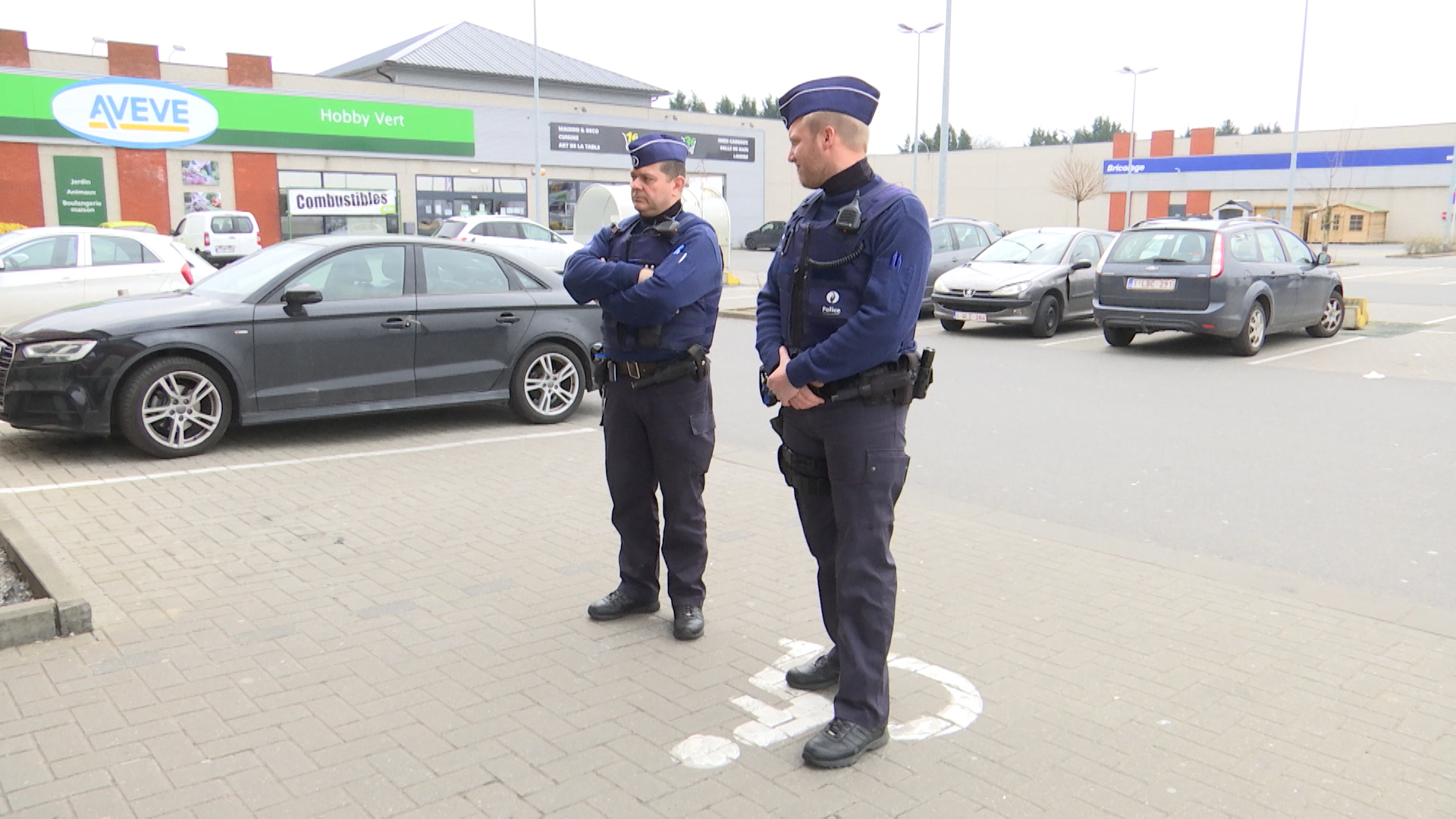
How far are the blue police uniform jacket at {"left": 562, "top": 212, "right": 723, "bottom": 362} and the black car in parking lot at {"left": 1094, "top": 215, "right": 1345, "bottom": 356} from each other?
1024cm

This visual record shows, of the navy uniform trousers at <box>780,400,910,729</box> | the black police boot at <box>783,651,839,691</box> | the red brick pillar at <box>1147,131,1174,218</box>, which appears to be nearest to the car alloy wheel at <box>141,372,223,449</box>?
the black police boot at <box>783,651,839,691</box>

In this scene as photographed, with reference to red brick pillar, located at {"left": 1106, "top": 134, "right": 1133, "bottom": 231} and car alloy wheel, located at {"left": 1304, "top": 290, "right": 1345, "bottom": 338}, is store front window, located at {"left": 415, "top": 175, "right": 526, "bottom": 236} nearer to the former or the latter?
car alloy wheel, located at {"left": 1304, "top": 290, "right": 1345, "bottom": 338}

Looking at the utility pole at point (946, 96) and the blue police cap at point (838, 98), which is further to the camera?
the utility pole at point (946, 96)

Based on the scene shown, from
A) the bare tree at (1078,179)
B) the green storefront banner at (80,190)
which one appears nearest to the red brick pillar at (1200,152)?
the bare tree at (1078,179)

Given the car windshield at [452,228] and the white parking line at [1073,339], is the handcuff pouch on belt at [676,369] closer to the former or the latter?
the white parking line at [1073,339]

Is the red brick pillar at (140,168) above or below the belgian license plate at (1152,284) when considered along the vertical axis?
above

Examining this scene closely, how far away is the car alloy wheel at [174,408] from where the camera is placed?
295 inches

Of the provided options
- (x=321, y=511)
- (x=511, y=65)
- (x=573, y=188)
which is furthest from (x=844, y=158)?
(x=511, y=65)

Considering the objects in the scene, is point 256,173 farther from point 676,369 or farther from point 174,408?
point 676,369

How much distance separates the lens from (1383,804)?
3.25 metres

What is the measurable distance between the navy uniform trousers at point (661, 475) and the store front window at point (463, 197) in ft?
114

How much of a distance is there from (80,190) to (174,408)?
30332mm

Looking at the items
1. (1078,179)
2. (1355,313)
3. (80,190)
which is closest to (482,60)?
(80,190)

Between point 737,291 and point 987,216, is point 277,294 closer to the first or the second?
point 737,291
